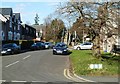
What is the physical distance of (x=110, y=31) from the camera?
2127 cm

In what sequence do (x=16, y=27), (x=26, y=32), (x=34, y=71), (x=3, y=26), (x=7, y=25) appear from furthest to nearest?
(x=26, y=32) < (x=16, y=27) < (x=7, y=25) < (x=3, y=26) < (x=34, y=71)

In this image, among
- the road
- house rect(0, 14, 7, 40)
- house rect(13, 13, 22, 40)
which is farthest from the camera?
house rect(13, 13, 22, 40)

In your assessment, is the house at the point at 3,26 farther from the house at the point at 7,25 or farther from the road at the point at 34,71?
the road at the point at 34,71

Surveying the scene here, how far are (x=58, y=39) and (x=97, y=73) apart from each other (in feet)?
254

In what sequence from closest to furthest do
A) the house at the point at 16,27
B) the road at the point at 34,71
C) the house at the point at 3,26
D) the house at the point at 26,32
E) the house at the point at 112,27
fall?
the road at the point at 34,71 < the house at the point at 112,27 < the house at the point at 3,26 < the house at the point at 16,27 < the house at the point at 26,32

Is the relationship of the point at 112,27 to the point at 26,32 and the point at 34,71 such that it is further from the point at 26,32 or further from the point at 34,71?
the point at 26,32

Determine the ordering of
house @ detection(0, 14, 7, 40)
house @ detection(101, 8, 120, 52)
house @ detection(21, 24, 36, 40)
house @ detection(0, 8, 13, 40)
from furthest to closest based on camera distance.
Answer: house @ detection(21, 24, 36, 40), house @ detection(0, 8, 13, 40), house @ detection(0, 14, 7, 40), house @ detection(101, 8, 120, 52)

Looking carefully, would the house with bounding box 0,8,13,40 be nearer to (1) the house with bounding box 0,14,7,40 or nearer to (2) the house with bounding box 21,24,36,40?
(1) the house with bounding box 0,14,7,40

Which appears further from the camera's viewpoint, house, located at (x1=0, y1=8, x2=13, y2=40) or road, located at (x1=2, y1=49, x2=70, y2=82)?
house, located at (x1=0, y1=8, x2=13, y2=40)

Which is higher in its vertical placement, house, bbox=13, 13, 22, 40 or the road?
house, bbox=13, 13, 22, 40

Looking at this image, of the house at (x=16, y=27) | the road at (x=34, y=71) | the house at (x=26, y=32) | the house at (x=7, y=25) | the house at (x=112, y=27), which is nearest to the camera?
the road at (x=34, y=71)

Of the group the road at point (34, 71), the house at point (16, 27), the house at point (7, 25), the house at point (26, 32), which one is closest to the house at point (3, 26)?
the house at point (7, 25)

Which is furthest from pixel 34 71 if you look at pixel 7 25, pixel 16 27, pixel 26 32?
pixel 26 32

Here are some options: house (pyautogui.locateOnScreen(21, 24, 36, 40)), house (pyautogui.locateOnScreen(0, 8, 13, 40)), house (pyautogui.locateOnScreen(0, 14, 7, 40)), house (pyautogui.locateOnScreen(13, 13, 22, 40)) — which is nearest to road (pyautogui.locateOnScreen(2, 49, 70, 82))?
house (pyautogui.locateOnScreen(0, 14, 7, 40))
